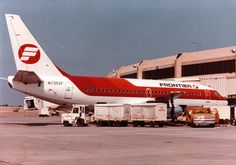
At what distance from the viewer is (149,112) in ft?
131

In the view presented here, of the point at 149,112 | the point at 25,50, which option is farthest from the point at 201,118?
the point at 25,50

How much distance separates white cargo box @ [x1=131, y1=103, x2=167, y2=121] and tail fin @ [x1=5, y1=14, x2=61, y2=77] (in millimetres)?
8763

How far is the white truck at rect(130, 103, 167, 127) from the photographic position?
129ft

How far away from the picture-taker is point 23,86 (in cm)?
3866

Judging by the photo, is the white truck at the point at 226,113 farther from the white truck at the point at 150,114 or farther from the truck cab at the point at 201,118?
the white truck at the point at 150,114

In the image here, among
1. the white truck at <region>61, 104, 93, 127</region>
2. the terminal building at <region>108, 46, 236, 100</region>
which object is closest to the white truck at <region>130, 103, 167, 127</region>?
the white truck at <region>61, 104, 93, 127</region>

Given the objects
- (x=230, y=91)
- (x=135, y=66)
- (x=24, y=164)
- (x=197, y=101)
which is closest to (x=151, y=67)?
(x=135, y=66)

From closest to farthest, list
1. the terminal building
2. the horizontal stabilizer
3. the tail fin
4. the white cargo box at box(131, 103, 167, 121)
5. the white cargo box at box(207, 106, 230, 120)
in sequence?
the horizontal stabilizer → the tail fin → the white cargo box at box(131, 103, 167, 121) → the white cargo box at box(207, 106, 230, 120) → the terminal building

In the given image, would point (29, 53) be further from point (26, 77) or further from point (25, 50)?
point (26, 77)

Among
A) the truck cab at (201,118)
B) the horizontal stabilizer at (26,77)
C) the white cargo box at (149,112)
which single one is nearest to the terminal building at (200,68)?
the truck cab at (201,118)

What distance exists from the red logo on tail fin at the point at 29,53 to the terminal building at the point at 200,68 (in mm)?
26108

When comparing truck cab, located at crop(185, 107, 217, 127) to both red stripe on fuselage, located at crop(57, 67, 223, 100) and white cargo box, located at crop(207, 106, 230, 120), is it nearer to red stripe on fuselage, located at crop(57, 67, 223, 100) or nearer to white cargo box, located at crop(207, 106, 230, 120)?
red stripe on fuselage, located at crop(57, 67, 223, 100)

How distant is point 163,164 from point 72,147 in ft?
19.9

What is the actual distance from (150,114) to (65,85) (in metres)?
8.32
